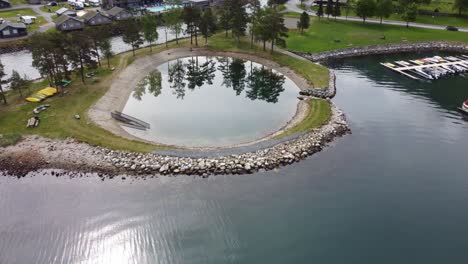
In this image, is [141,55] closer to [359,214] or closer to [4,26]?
[4,26]

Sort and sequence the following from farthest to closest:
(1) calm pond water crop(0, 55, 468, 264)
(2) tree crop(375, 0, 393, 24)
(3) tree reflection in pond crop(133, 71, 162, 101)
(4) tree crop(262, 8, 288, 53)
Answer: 1. (2) tree crop(375, 0, 393, 24)
2. (4) tree crop(262, 8, 288, 53)
3. (3) tree reflection in pond crop(133, 71, 162, 101)
4. (1) calm pond water crop(0, 55, 468, 264)

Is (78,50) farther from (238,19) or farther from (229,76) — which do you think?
(238,19)

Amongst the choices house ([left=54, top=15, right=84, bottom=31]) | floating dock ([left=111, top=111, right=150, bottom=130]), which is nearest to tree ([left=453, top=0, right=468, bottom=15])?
floating dock ([left=111, top=111, right=150, bottom=130])

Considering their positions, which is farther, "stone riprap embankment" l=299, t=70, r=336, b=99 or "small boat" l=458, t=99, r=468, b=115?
"stone riprap embankment" l=299, t=70, r=336, b=99

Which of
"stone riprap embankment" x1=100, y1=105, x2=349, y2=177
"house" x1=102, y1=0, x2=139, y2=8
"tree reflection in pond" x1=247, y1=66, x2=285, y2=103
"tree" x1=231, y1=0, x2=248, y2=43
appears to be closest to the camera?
"stone riprap embankment" x1=100, y1=105, x2=349, y2=177

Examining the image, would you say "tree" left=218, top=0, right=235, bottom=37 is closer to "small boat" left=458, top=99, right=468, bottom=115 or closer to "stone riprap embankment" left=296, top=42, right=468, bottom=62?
"stone riprap embankment" left=296, top=42, right=468, bottom=62

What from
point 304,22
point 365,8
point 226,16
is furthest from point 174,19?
point 365,8

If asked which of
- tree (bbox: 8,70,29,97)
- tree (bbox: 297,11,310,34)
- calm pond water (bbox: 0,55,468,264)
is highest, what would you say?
tree (bbox: 297,11,310,34)
